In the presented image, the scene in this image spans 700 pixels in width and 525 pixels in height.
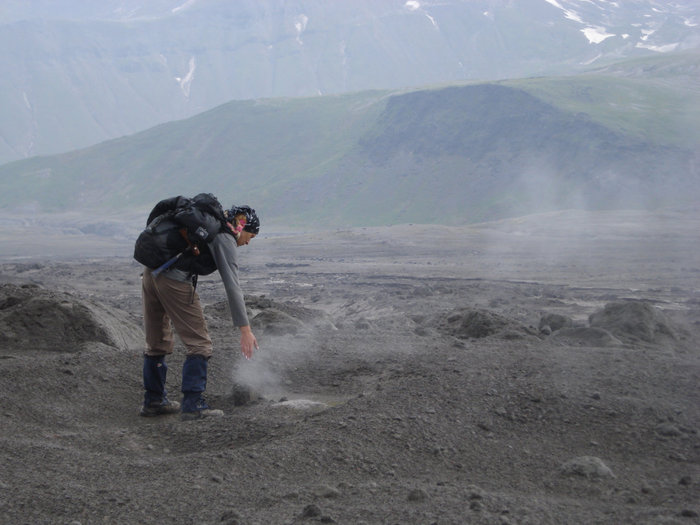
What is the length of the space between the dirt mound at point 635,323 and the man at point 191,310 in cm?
622

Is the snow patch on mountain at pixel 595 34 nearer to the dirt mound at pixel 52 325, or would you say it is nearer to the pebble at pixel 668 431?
the dirt mound at pixel 52 325

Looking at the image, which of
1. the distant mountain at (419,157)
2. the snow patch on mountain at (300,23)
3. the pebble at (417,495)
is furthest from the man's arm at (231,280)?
the snow patch on mountain at (300,23)

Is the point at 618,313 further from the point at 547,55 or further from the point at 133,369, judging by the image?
the point at 547,55

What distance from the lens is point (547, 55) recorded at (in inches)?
6412

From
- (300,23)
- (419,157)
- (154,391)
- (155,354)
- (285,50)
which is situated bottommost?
(154,391)

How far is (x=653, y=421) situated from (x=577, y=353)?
214 centimetres

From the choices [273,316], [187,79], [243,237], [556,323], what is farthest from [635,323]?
[187,79]

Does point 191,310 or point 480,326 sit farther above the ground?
point 191,310

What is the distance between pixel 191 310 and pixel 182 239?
0.52m

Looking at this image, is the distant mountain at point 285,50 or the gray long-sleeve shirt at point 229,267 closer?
the gray long-sleeve shirt at point 229,267

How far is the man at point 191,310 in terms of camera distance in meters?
5.61

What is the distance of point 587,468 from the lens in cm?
463

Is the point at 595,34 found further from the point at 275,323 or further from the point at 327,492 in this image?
the point at 327,492

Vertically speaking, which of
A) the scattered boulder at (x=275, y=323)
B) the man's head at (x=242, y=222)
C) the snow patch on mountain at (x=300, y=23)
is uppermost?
the snow patch on mountain at (x=300, y=23)
